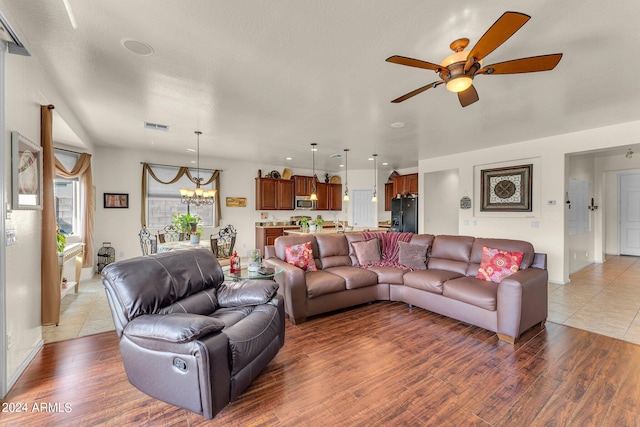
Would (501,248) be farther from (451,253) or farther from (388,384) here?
(388,384)

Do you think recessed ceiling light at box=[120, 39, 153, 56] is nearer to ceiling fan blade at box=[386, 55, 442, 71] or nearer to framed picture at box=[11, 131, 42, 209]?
framed picture at box=[11, 131, 42, 209]

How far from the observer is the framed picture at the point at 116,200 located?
5.77 m

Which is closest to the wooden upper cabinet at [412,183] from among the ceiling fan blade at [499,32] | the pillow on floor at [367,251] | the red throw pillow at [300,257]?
the pillow on floor at [367,251]

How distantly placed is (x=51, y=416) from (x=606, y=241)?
36.4 ft

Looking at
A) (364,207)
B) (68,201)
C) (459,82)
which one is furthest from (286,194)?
(459,82)

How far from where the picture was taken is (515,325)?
8.71 feet

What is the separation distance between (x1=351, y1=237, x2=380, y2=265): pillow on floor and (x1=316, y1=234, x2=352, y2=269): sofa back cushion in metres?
0.16

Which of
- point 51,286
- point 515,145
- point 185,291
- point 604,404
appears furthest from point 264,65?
point 515,145

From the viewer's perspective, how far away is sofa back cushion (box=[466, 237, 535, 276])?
10.6ft

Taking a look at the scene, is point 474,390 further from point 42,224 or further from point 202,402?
point 42,224

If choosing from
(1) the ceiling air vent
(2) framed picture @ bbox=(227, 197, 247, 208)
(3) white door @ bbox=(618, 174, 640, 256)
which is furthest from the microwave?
(3) white door @ bbox=(618, 174, 640, 256)

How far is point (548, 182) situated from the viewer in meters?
4.89

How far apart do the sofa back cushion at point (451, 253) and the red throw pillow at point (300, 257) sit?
5.73 ft

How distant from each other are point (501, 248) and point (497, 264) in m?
0.30
